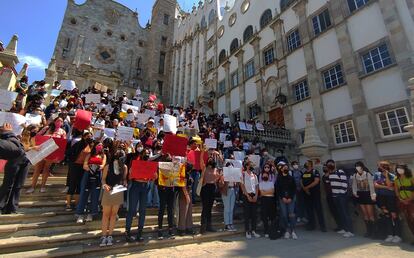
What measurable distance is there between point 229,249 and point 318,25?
674 inches

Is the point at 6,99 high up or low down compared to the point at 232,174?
up

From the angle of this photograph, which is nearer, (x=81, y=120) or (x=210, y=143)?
(x=81, y=120)

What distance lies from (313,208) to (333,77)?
1083 centimetres

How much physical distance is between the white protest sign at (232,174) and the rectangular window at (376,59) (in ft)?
37.3

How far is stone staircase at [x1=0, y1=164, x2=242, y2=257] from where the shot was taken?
4570 mm

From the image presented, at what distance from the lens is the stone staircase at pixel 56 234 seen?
4.57 metres

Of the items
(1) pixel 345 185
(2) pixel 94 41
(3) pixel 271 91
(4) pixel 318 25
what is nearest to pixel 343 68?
(4) pixel 318 25

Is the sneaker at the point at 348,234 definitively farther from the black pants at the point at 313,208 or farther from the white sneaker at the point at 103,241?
the white sneaker at the point at 103,241

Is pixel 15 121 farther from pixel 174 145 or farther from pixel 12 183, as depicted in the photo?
pixel 174 145

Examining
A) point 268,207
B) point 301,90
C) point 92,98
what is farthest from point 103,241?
point 301,90

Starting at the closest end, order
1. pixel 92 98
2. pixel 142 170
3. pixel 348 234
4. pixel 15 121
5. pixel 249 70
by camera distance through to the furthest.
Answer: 1. pixel 142 170
2. pixel 15 121
3. pixel 348 234
4. pixel 92 98
5. pixel 249 70

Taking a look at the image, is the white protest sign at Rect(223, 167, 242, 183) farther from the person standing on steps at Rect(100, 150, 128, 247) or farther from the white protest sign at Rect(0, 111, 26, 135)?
the white protest sign at Rect(0, 111, 26, 135)

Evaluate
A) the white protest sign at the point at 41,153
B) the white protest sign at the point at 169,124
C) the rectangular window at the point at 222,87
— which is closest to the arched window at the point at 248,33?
the rectangular window at the point at 222,87

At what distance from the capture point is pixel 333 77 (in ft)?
51.1
